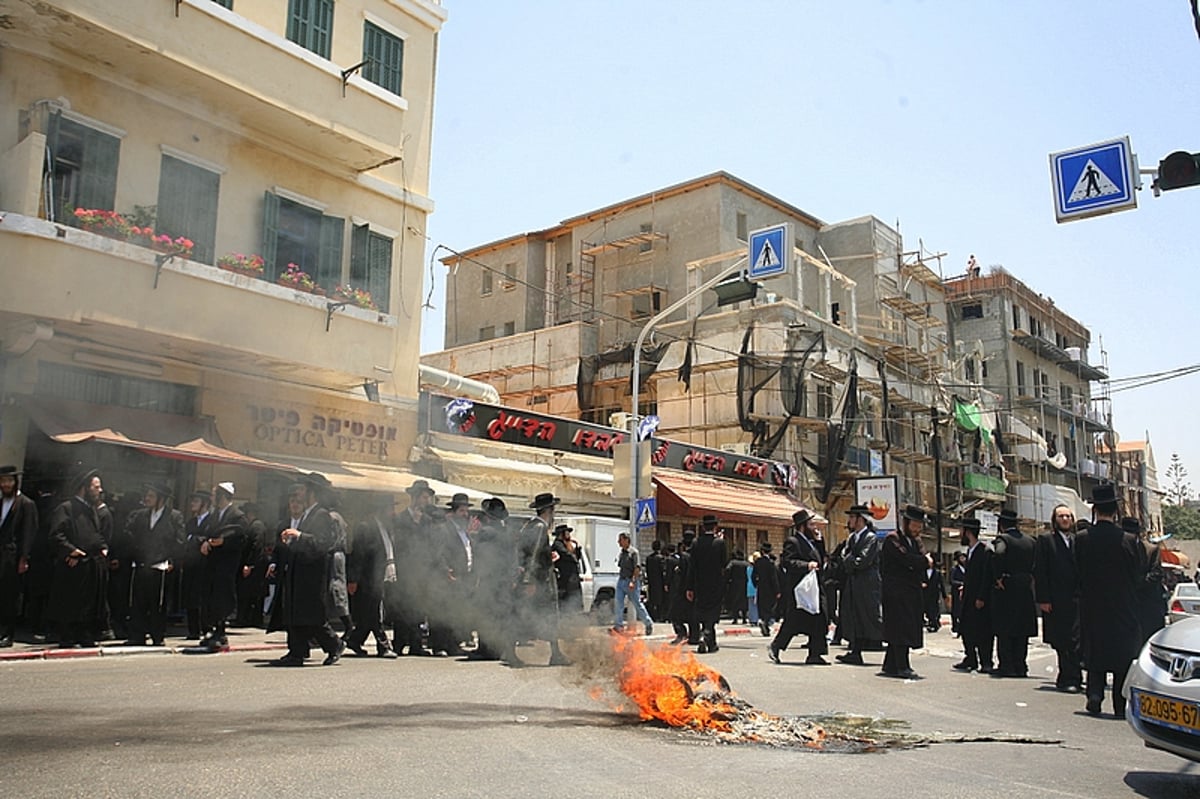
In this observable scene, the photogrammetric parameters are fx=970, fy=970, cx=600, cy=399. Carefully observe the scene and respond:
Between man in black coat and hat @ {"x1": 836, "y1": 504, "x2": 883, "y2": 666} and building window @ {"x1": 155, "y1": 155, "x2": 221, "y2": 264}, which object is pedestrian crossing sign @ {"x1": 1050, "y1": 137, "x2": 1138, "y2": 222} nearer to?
man in black coat and hat @ {"x1": 836, "y1": 504, "x2": 883, "y2": 666}

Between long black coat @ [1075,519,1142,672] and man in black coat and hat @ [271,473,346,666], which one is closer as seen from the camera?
long black coat @ [1075,519,1142,672]

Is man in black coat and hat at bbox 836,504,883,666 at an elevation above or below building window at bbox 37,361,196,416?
below

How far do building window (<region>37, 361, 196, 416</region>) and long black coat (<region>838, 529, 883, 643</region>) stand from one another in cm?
1046

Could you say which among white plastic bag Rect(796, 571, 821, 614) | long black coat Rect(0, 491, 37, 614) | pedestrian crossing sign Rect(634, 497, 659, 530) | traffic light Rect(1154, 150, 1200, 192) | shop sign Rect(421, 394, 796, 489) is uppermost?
traffic light Rect(1154, 150, 1200, 192)

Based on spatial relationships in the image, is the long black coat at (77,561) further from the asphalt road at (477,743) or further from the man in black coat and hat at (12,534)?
the asphalt road at (477,743)

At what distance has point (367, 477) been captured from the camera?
56.4 ft

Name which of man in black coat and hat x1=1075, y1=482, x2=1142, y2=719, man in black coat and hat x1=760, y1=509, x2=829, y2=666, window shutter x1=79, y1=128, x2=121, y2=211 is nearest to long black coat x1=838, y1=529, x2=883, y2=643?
man in black coat and hat x1=760, y1=509, x2=829, y2=666

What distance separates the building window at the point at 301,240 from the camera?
16938 millimetres

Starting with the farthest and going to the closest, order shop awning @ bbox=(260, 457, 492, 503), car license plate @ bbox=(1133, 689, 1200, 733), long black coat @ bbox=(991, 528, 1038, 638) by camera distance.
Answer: shop awning @ bbox=(260, 457, 492, 503), long black coat @ bbox=(991, 528, 1038, 638), car license plate @ bbox=(1133, 689, 1200, 733)

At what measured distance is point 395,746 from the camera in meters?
5.43

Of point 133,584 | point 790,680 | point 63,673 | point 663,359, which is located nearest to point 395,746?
point 63,673

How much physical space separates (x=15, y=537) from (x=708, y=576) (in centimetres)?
815

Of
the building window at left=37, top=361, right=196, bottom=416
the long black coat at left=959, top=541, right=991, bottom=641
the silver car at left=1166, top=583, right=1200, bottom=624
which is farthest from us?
the silver car at left=1166, top=583, right=1200, bottom=624

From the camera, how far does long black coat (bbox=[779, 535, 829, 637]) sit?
1221cm
